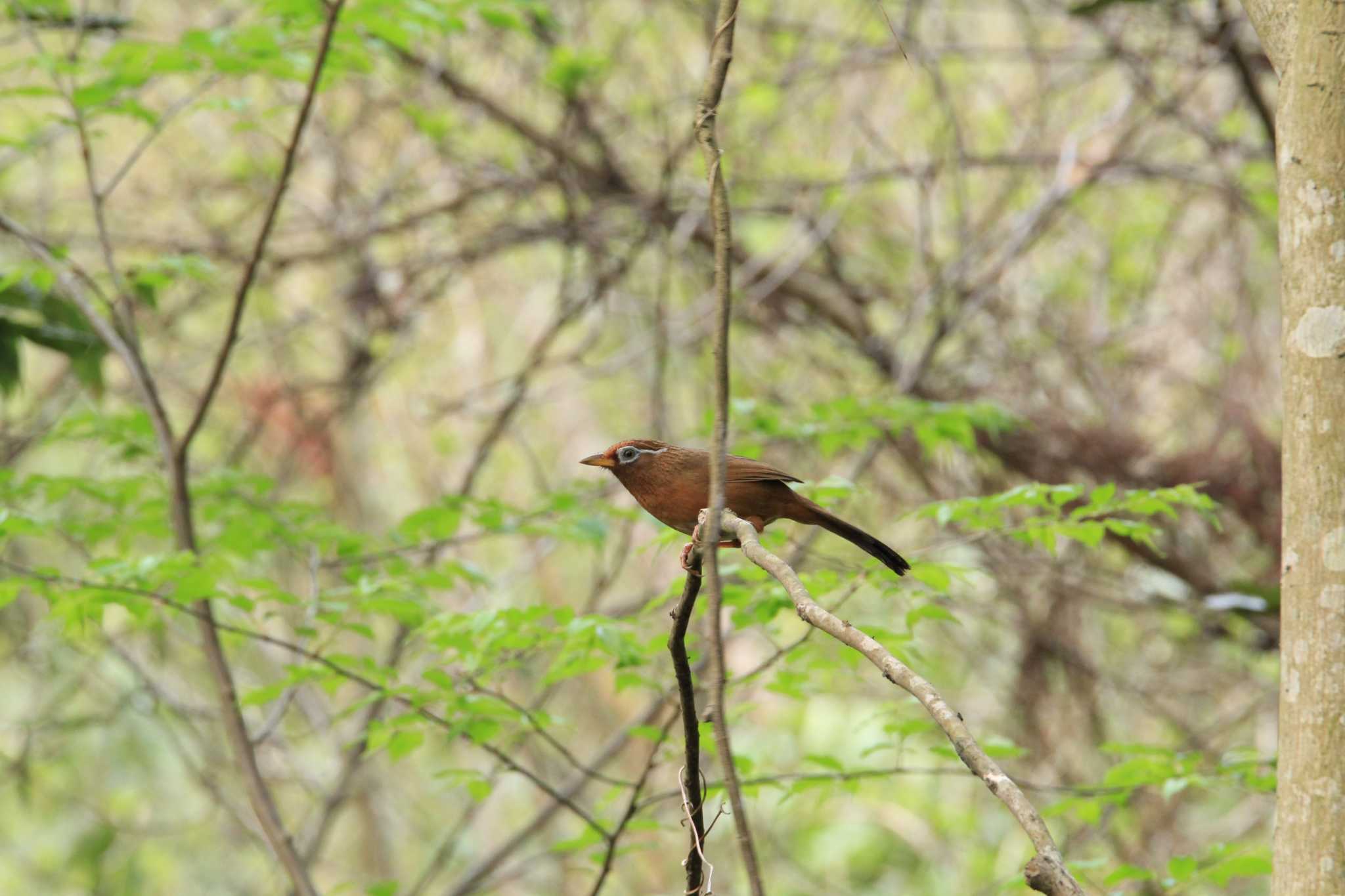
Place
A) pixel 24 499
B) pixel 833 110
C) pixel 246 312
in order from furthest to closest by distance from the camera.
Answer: pixel 246 312 → pixel 833 110 → pixel 24 499

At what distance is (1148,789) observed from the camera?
6816 mm

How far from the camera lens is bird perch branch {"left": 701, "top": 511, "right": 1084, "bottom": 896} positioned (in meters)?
1.36

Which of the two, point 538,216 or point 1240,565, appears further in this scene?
point 538,216

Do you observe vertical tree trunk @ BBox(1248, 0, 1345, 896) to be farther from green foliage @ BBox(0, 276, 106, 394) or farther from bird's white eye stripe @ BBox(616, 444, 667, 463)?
green foliage @ BBox(0, 276, 106, 394)

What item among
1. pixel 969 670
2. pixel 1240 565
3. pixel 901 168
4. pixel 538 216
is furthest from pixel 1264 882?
pixel 538 216

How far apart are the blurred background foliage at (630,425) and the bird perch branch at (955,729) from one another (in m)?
1.32

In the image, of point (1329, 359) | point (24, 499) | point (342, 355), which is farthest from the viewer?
point (342, 355)

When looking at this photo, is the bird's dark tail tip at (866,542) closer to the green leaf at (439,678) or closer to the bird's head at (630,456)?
the bird's head at (630,456)

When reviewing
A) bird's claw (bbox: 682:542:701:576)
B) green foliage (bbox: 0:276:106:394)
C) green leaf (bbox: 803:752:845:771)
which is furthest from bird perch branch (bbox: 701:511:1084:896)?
green foliage (bbox: 0:276:106:394)

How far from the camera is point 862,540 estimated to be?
295 centimetres

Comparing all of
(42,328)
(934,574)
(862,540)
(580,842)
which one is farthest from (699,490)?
(42,328)

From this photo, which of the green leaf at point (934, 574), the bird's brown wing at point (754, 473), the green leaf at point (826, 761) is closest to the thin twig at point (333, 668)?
the green leaf at point (826, 761)

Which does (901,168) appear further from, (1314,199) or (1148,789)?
(1314,199)

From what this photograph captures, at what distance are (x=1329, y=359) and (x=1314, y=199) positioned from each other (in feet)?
0.82
